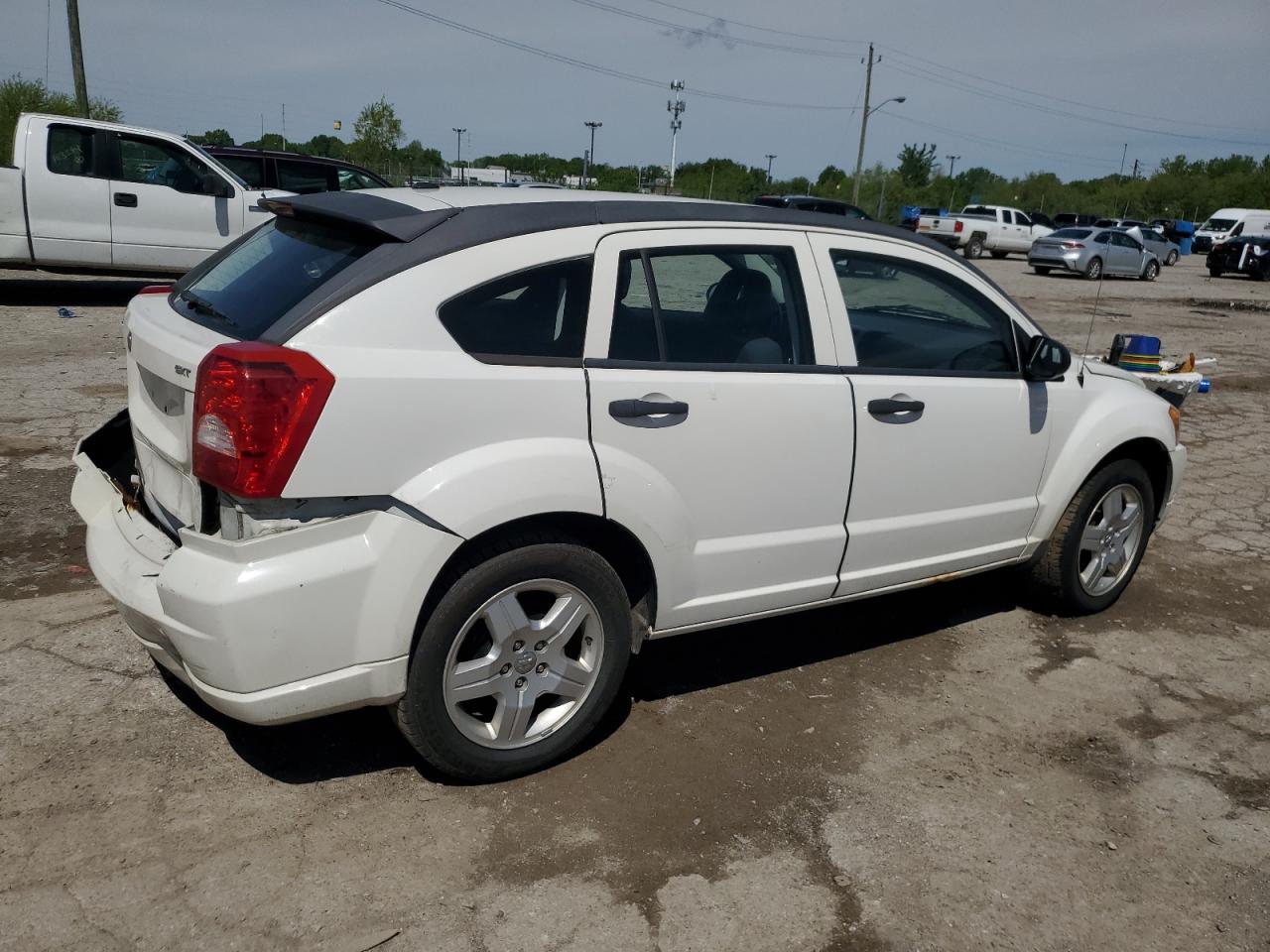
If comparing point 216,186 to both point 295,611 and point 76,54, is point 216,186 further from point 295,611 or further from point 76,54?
point 76,54

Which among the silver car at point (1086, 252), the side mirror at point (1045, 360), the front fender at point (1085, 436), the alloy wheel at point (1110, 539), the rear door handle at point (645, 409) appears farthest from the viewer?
the silver car at point (1086, 252)

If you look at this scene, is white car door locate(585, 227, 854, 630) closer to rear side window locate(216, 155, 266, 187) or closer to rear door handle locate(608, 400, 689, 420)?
rear door handle locate(608, 400, 689, 420)

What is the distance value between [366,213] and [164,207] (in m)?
10.1

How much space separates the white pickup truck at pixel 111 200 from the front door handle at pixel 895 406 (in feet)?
33.5

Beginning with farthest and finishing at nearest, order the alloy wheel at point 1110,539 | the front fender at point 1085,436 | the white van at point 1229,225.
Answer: the white van at point 1229,225 → the alloy wheel at point 1110,539 → the front fender at point 1085,436

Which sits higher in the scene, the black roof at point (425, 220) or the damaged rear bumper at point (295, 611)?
the black roof at point (425, 220)

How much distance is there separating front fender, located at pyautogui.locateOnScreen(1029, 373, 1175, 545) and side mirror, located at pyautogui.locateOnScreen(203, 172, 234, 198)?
10492 mm

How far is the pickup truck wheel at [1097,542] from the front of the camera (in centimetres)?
461

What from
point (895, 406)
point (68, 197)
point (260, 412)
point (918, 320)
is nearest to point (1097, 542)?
point (918, 320)

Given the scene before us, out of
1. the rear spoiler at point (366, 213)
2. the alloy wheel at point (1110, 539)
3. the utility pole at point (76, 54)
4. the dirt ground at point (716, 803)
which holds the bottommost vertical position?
the dirt ground at point (716, 803)

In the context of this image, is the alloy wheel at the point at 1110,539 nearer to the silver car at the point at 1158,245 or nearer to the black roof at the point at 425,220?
the black roof at the point at 425,220

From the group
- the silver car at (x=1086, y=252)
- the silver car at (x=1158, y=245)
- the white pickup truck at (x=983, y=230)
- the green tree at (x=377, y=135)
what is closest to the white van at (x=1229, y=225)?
the silver car at (x=1158, y=245)

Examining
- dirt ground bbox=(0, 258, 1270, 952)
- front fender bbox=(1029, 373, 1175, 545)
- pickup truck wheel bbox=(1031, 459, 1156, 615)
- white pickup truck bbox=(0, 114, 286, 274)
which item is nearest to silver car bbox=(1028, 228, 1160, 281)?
white pickup truck bbox=(0, 114, 286, 274)

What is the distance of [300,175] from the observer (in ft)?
47.1
